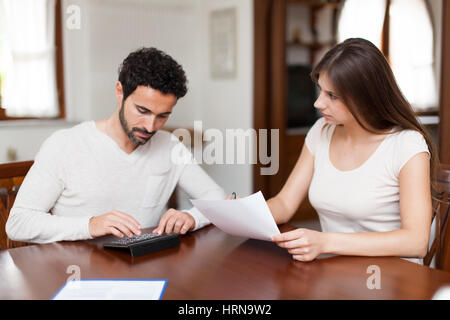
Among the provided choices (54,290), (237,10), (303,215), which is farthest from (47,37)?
(54,290)

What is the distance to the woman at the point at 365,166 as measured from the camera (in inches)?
54.8

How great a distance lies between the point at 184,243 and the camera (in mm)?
1485

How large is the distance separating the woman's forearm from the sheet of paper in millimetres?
475

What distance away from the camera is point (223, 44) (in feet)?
14.4

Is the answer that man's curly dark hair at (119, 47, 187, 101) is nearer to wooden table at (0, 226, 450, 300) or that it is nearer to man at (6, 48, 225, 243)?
man at (6, 48, 225, 243)

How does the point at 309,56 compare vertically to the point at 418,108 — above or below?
above

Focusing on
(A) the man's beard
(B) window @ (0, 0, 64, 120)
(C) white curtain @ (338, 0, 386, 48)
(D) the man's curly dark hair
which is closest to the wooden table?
(A) the man's beard

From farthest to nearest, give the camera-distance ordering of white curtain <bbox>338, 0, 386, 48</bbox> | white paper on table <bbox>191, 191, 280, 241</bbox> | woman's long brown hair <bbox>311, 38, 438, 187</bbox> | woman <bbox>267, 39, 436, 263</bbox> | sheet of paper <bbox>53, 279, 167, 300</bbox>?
white curtain <bbox>338, 0, 386, 48</bbox> < woman's long brown hair <bbox>311, 38, 438, 187</bbox> < woman <bbox>267, 39, 436, 263</bbox> < white paper on table <bbox>191, 191, 280, 241</bbox> < sheet of paper <bbox>53, 279, 167, 300</bbox>

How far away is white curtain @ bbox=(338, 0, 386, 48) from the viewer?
464 cm

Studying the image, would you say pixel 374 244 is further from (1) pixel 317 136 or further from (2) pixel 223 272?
(1) pixel 317 136

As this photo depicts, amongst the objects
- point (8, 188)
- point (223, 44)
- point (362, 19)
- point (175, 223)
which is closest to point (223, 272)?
point (175, 223)

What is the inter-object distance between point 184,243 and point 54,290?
467mm

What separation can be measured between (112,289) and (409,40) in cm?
422
